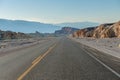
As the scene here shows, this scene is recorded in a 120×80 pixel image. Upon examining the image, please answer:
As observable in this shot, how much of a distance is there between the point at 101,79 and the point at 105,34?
10138cm

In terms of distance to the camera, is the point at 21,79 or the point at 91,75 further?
the point at 91,75

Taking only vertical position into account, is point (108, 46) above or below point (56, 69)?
below

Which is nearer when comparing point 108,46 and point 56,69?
point 56,69

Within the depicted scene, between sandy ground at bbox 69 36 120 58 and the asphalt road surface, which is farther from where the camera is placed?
sandy ground at bbox 69 36 120 58

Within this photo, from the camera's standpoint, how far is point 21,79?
1130 cm

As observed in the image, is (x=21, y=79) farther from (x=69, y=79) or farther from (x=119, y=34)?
(x=119, y=34)

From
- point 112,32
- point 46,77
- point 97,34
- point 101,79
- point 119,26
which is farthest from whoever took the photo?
point 97,34

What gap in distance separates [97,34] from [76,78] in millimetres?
121029

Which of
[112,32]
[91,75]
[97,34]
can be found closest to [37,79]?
[91,75]

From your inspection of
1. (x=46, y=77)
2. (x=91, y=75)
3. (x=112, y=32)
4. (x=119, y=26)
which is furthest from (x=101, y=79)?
(x=112, y=32)

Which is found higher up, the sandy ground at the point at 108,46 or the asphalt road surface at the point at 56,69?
the asphalt road surface at the point at 56,69

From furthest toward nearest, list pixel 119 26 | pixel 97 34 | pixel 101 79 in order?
pixel 97 34, pixel 119 26, pixel 101 79

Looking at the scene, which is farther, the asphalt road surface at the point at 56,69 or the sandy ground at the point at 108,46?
the sandy ground at the point at 108,46

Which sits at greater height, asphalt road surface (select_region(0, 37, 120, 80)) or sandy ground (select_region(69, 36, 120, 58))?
asphalt road surface (select_region(0, 37, 120, 80))
